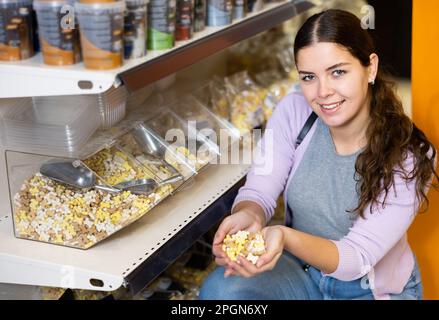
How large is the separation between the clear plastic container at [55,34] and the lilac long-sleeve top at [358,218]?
84 cm

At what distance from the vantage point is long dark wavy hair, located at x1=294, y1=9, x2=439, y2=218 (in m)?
2.03

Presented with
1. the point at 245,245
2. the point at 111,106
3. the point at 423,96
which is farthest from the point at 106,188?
the point at 423,96

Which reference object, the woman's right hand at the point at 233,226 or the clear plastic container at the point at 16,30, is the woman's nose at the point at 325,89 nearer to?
the woman's right hand at the point at 233,226

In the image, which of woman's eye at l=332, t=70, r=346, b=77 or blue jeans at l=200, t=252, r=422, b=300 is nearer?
woman's eye at l=332, t=70, r=346, b=77

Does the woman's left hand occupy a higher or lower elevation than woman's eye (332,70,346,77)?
lower

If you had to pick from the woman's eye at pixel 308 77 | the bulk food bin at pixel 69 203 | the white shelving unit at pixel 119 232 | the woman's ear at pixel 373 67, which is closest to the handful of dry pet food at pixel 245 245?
the white shelving unit at pixel 119 232

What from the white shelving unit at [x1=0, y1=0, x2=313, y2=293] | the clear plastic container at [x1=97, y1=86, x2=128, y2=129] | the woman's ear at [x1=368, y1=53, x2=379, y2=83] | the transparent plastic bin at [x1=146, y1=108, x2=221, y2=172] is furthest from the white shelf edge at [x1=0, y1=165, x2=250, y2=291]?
the woman's ear at [x1=368, y1=53, x2=379, y2=83]

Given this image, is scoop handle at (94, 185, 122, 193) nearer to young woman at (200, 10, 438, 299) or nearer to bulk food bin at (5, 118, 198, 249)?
bulk food bin at (5, 118, 198, 249)

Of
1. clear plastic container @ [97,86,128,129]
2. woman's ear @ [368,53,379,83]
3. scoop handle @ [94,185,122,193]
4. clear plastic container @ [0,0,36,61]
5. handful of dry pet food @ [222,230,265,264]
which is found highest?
clear plastic container @ [0,0,36,61]

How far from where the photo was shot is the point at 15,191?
2.07 m

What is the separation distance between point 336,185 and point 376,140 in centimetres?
22
